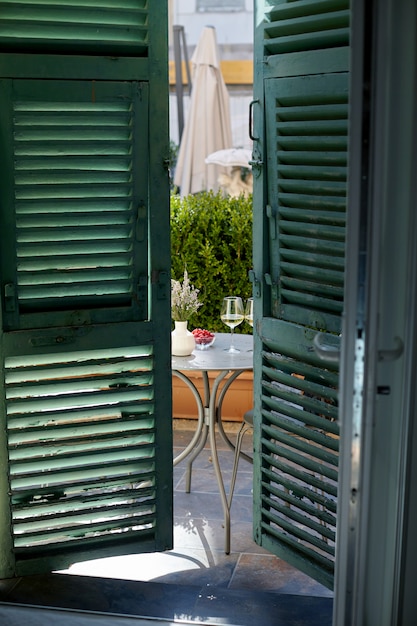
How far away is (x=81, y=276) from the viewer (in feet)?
9.55

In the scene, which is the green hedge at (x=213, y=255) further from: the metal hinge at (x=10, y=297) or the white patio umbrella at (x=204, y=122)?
the metal hinge at (x=10, y=297)

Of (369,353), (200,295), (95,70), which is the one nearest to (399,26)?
(369,353)

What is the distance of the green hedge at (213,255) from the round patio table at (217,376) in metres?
1.13

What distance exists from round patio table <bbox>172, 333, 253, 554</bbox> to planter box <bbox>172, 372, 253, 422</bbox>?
841mm

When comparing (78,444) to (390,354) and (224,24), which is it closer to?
(390,354)

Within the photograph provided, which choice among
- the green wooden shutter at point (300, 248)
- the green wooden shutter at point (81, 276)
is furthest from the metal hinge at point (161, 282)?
the green wooden shutter at point (300, 248)

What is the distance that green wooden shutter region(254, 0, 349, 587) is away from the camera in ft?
8.85

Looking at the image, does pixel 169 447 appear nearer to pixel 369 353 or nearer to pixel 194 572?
pixel 194 572

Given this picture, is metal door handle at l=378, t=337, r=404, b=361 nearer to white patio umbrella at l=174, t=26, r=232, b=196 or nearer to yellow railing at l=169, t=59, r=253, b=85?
white patio umbrella at l=174, t=26, r=232, b=196

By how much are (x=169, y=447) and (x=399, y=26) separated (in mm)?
1680

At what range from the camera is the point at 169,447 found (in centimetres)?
306

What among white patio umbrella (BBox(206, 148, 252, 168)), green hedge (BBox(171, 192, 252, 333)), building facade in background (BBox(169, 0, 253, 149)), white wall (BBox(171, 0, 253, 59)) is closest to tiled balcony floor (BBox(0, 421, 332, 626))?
green hedge (BBox(171, 192, 252, 333))

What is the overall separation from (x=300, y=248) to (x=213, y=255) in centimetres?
235

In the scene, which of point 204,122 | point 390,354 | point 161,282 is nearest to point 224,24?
point 204,122
